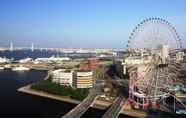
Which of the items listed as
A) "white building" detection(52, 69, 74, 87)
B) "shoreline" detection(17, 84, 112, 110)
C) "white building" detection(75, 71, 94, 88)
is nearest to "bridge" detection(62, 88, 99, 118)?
"shoreline" detection(17, 84, 112, 110)

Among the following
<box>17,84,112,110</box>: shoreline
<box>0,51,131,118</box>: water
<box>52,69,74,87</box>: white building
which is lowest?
<box>0,51,131,118</box>: water

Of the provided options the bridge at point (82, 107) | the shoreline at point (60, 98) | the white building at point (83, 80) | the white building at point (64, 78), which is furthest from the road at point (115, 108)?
the white building at point (64, 78)

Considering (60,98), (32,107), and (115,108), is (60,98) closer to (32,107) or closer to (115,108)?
(32,107)

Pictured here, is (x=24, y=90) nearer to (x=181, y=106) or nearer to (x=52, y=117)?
(x=52, y=117)

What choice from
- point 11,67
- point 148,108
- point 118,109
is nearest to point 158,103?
point 148,108

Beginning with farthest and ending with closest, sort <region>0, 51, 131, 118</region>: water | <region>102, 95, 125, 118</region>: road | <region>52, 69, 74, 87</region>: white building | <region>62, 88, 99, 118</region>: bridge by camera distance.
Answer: <region>52, 69, 74, 87</region>: white building
<region>0, 51, 131, 118</region>: water
<region>62, 88, 99, 118</region>: bridge
<region>102, 95, 125, 118</region>: road

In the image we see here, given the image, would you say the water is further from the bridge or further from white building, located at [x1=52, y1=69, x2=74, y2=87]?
white building, located at [x1=52, y1=69, x2=74, y2=87]

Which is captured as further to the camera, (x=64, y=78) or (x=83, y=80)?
(x=64, y=78)

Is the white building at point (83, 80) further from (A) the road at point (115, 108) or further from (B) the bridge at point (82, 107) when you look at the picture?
(A) the road at point (115, 108)

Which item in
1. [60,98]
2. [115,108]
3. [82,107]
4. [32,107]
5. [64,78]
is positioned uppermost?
[64,78]

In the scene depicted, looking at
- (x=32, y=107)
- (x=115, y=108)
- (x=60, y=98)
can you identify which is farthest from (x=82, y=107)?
(x=60, y=98)

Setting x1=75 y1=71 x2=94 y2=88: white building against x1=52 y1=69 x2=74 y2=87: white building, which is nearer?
x1=75 y1=71 x2=94 y2=88: white building
